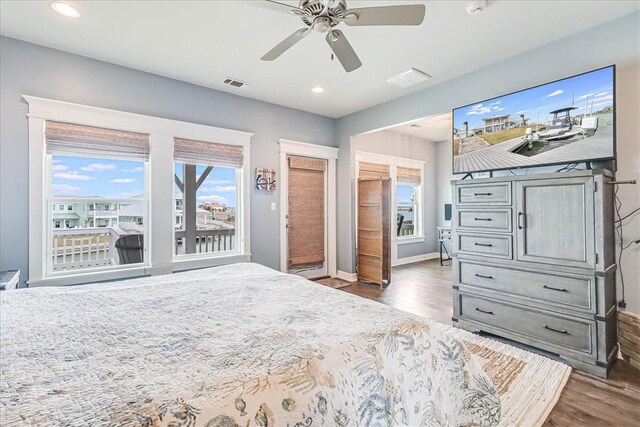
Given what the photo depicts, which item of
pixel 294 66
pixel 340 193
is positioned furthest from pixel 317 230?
pixel 294 66

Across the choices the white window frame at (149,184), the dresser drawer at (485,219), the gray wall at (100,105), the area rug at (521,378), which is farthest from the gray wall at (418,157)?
the area rug at (521,378)

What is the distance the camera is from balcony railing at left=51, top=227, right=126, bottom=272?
3.10 metres

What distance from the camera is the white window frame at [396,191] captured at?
5895 millimetres

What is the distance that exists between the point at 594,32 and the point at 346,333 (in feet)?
11.0

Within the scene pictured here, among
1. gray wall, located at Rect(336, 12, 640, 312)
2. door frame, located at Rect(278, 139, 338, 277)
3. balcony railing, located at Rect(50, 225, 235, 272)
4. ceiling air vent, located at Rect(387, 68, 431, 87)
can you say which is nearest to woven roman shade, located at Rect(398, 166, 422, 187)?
door frame, located at Rect(278, 139, 338, 277)

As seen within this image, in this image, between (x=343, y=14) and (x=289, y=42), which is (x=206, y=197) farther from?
(x=343, y=14)

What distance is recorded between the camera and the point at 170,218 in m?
3.62

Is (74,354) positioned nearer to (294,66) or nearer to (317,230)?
(294,66)

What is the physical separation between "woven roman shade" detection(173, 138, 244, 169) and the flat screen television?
281 centimetres

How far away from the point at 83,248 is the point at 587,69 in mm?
5217

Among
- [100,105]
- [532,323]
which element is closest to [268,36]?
[100,105]

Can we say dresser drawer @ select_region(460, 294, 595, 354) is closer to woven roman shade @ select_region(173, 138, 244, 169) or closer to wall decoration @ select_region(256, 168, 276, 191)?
wall decoration @ select_region(256, 168, 276, 191)

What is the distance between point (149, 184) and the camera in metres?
3.51

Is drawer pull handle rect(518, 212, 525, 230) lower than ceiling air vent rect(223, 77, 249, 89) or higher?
lower
